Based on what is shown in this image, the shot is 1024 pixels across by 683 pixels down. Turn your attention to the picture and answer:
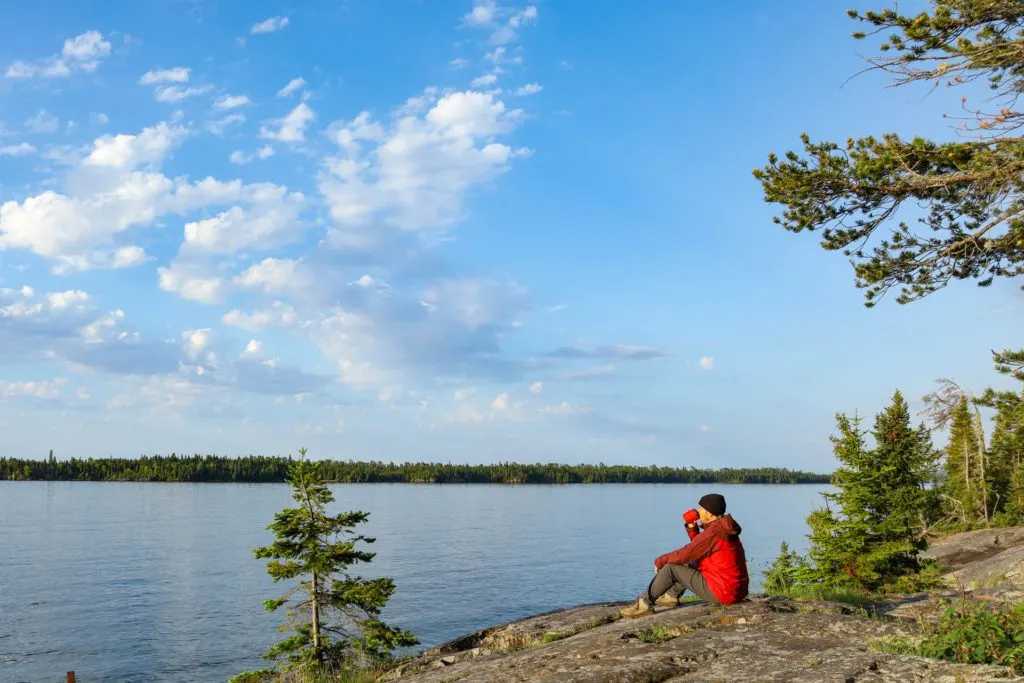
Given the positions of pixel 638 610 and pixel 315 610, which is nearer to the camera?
pixel 638 610

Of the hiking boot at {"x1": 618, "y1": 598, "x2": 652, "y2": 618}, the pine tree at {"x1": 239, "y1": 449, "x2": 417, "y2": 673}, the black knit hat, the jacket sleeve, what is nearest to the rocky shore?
the hiking boot at {"x1": 618, "y1": 598, "x2": 652, "y2": 618}

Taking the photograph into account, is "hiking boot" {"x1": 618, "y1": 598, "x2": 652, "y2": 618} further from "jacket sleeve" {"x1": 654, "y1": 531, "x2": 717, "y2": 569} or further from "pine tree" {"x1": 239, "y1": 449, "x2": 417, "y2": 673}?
"pine tree" {"x1": 239, "y1": 449, "x2": 417, "y2": 673}

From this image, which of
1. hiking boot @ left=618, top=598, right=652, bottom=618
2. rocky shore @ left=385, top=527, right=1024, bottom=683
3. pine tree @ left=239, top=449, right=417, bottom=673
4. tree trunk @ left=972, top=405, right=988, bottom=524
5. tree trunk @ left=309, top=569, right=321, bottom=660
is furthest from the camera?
tree trunk @ left=972, top=405, right=988, bottom=524

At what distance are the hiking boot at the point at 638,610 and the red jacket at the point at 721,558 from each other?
1284 millimetres

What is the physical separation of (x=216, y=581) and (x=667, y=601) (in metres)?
39.6

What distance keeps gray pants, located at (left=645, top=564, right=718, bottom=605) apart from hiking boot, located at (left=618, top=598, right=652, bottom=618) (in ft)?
0.33

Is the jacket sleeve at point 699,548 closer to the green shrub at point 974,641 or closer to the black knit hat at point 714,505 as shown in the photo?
the black knit hat at point 714,505

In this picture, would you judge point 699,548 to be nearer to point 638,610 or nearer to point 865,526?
point 638,610

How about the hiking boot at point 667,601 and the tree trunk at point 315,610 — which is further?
the tree trunk at point 315,610

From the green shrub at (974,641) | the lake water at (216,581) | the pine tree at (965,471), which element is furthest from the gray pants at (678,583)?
the pine tree at (965,471)

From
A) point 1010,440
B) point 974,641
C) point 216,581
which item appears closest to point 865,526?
point 974,641

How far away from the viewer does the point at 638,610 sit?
1226 centimetres

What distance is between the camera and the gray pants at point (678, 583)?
11.3 m

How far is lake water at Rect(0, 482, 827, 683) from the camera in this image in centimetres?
2980
